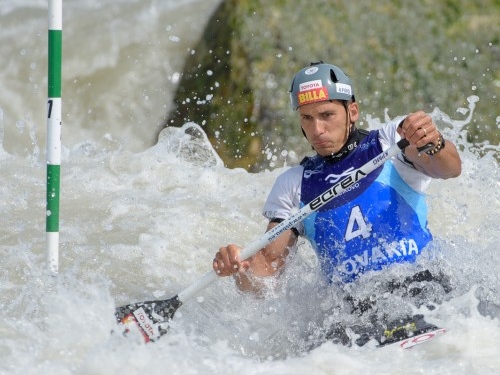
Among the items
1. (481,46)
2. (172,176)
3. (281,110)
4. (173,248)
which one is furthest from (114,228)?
(481,46)

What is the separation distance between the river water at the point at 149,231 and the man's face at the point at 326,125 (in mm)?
646

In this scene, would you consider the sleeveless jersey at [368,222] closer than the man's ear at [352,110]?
Yes

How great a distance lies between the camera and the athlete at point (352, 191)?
4.37 m

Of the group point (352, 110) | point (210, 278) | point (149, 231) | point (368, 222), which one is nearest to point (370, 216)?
point (368, 222)

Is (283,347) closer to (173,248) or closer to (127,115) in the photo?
A: (173,248)

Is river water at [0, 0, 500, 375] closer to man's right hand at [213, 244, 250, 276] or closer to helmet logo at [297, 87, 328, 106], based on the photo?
man's right hand at [213, 244, 250, 276]

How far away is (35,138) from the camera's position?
952cm

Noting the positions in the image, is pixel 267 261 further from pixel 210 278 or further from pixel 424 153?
pixel 424 153

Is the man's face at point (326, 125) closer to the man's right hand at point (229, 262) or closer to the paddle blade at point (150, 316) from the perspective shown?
the man's right hand at point (229, 262)

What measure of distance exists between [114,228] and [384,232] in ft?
8.17

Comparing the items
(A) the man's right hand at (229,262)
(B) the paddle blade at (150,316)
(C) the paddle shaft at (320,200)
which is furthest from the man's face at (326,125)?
(B) the paddle blade at (150,316)

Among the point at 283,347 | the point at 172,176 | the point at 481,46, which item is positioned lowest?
the point at 283,347

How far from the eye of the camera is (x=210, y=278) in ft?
14.8

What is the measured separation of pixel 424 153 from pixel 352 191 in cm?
41
